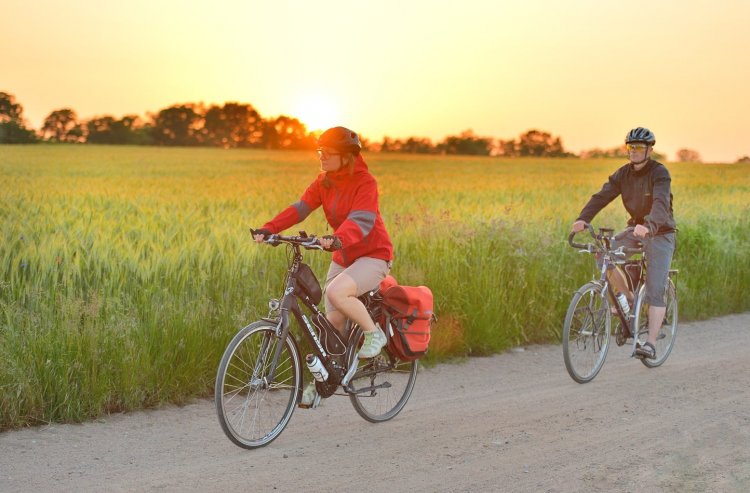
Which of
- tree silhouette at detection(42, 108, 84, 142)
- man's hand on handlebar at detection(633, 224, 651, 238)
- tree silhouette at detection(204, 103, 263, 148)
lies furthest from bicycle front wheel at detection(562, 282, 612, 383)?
tree silhouette at detection(204, 103, 263, 148)

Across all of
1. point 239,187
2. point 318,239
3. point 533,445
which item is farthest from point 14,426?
point 239,187

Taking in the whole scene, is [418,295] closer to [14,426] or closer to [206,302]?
[206,302]

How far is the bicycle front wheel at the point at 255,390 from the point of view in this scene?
5984 millimetres

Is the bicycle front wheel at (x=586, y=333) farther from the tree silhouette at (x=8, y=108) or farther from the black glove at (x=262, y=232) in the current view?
the tree silhouette at (x=8, y=108)

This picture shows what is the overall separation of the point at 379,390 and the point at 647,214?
330 centimetres

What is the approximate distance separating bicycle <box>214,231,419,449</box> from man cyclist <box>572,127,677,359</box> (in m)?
2.92

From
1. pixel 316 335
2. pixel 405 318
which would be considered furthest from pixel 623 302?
pixel 316 335

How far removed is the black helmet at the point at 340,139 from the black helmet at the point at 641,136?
11.0 feet

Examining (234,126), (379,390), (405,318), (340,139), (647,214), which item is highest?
(340,139)

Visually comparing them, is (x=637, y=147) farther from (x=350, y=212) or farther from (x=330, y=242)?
(x=330, y=242)

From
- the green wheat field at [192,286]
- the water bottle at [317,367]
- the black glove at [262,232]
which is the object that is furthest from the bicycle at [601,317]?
the black glove at [262,232]

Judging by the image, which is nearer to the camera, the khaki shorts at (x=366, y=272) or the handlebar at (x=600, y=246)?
the khaki shorts at (x=366, y=272)

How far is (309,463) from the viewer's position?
5891 mm

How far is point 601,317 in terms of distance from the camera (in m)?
8.70
